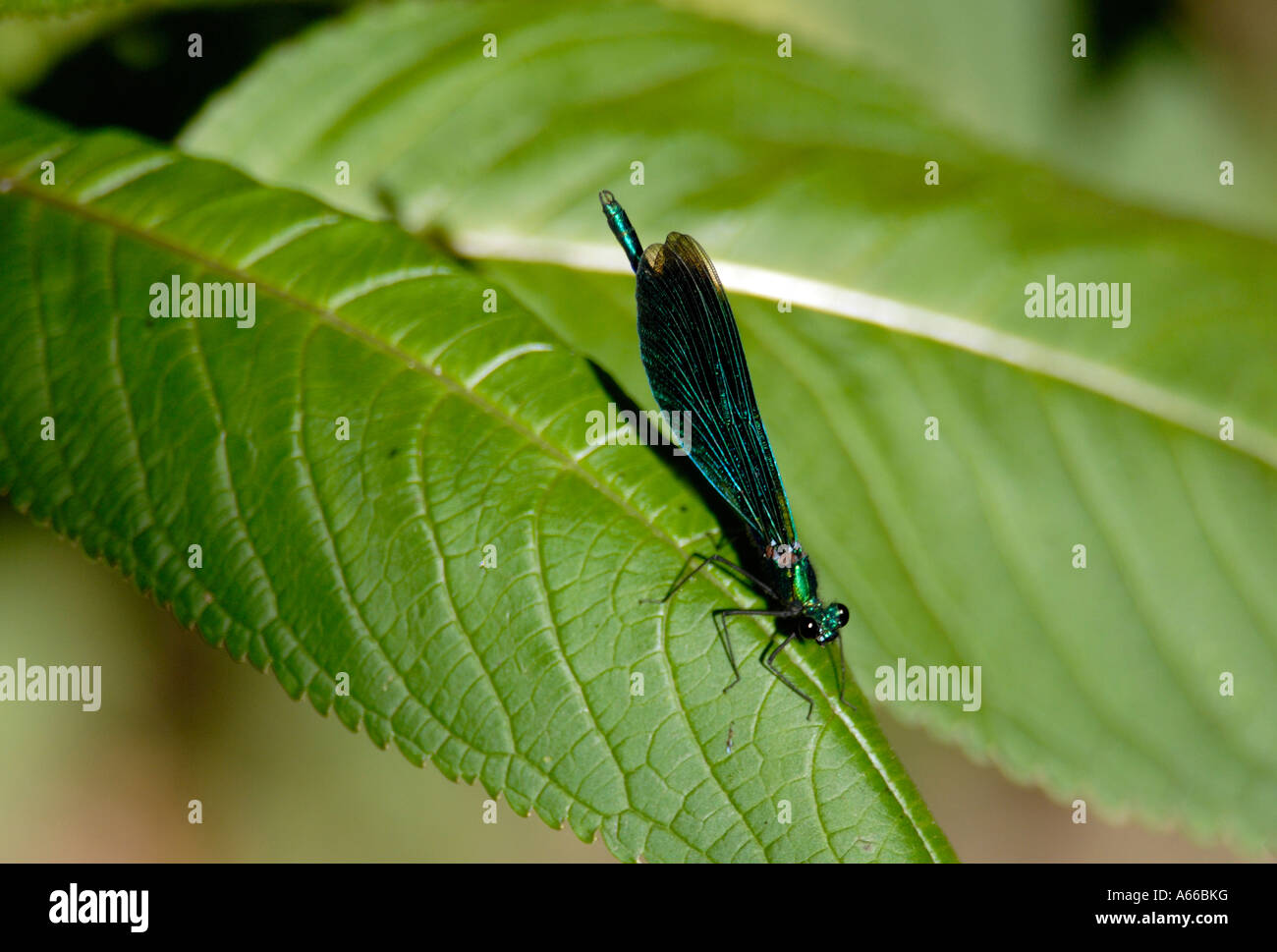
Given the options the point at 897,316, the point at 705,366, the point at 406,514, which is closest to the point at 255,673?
the point at 705,366

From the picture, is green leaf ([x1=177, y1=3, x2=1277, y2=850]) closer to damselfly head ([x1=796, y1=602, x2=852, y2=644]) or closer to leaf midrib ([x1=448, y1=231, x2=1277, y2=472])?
leaf midrib ([x1=448, y1=231, x2=1277, y2=472])

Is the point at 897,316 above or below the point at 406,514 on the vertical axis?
above

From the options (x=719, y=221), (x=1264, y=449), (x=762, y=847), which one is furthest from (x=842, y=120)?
(x=762, y=847)

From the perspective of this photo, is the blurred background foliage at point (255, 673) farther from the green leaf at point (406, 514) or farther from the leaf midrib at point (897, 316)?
the leaf midrib at point (897, 316)

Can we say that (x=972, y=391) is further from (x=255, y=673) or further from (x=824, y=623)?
(x=255, y=673)

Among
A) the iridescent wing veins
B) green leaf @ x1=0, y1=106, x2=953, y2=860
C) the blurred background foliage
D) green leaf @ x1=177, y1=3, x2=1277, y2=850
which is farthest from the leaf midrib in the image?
the blurred background foliage

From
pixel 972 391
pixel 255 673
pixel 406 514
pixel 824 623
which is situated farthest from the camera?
pixel 255 673
